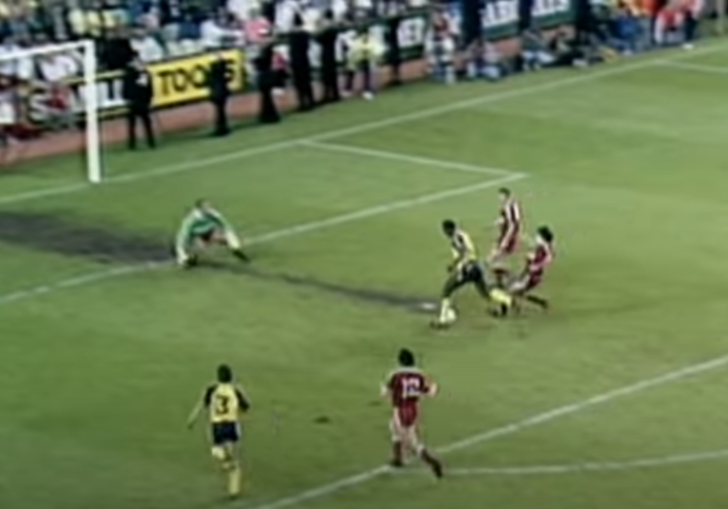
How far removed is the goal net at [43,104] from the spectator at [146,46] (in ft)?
6.16

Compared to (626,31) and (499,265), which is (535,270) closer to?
(499,265)

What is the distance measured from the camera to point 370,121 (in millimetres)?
52875

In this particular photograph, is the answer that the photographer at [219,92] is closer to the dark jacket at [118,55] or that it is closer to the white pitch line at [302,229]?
the dark jacket at [118,55]

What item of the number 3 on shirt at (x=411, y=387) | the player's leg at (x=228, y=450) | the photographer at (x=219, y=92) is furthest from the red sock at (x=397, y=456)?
the photographer at (x=219, y=92)

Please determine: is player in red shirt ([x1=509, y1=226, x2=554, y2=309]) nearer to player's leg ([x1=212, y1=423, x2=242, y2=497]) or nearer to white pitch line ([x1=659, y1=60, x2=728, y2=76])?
player's leg ([x1=212, y1=423, x2=242, y2=497])

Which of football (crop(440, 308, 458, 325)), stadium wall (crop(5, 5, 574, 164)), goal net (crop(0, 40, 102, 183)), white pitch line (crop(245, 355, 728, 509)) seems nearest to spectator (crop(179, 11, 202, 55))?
stadium wall (crop(5, 5, 574, 164))

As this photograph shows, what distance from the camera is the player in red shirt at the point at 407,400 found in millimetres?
30234

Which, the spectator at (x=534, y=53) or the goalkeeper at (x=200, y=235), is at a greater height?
the goalkeeper at (x=200, y=235)

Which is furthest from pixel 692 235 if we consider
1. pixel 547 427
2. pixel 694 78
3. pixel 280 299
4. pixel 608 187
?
pixel 694 78

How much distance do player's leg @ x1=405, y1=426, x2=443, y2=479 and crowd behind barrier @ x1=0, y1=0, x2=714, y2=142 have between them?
2028cm

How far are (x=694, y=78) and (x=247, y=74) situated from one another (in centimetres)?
1033

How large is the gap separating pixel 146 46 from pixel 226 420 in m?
24.0

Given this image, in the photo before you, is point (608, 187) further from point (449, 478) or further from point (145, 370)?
point (449, 478)

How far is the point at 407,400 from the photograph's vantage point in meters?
30.3
